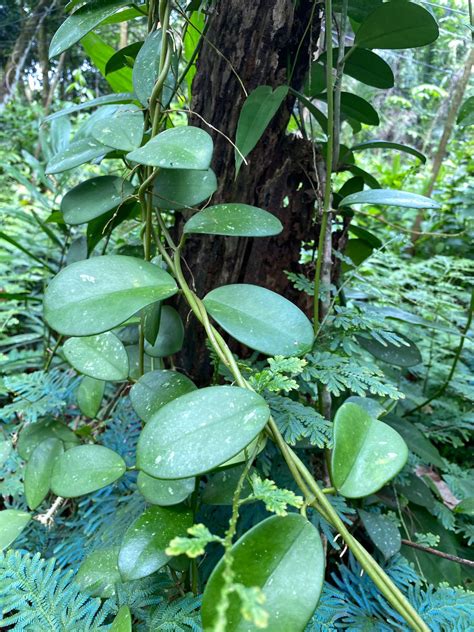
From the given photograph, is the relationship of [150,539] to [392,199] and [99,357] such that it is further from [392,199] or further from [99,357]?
[392,199]

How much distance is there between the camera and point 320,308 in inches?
23.3

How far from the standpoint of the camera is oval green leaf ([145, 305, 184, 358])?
450 mm

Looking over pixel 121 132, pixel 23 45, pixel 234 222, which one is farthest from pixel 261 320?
pixel 23 45

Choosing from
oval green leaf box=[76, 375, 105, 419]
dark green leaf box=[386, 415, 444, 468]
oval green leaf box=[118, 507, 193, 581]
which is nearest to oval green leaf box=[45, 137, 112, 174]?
oval green leaf box=[76, 375, 105, 419]

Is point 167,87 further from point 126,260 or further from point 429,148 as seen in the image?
point 429,148

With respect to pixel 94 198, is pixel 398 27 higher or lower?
higher

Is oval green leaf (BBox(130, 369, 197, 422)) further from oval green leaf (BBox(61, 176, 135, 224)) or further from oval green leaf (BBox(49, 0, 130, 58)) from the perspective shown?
oval green leaf (BBox(49, 0, 130, 58))

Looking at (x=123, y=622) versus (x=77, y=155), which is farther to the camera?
(x=77, y=155)

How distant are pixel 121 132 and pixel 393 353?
16.9 inches

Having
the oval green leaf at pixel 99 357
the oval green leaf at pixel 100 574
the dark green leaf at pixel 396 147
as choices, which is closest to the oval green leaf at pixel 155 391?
the oval green leaf at pixel 99 357

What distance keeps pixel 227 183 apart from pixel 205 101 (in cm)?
11

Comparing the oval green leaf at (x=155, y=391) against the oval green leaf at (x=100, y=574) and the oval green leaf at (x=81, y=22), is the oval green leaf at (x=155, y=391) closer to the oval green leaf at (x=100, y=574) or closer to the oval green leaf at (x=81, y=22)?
the oval green leaf at (x=100, y=574)

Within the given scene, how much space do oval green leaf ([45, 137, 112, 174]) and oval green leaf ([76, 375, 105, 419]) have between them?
0.23 meters

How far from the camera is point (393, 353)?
59 centimetres
